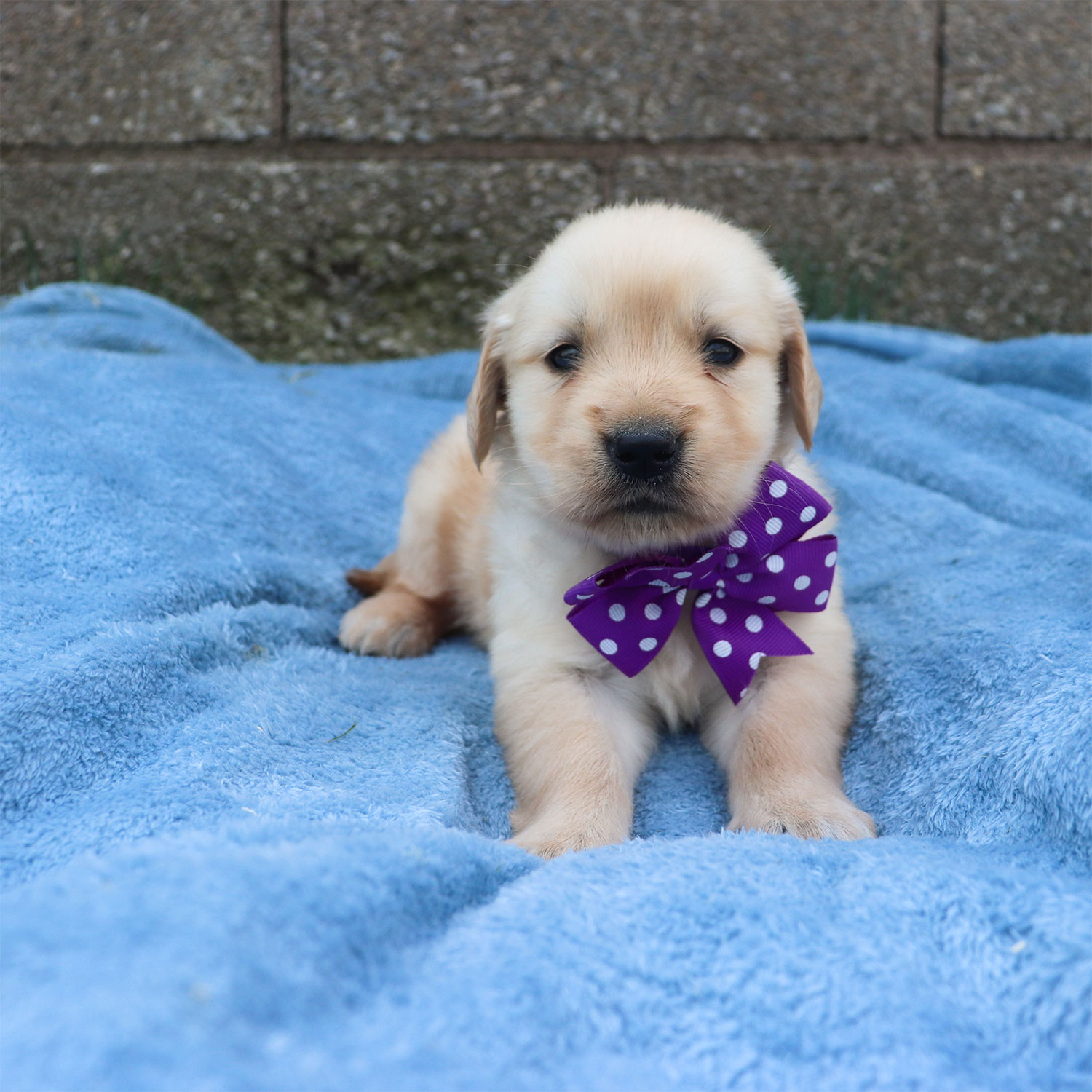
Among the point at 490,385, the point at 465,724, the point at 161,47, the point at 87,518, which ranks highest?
the point at 161,47

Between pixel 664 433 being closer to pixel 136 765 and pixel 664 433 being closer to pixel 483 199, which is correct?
pixel 136 765

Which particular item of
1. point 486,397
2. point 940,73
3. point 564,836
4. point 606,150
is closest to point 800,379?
point 486,397

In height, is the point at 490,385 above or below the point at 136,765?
above

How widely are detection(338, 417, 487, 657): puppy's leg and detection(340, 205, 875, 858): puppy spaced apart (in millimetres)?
451

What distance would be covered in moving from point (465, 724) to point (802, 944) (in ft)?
3.57

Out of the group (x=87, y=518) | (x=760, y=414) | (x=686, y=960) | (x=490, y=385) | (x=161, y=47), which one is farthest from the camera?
(x=161, y=47)

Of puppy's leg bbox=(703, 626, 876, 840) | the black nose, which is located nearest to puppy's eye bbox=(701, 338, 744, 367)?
the black nose

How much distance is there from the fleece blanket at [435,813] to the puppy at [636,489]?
0.13m

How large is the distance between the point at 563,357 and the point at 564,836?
1.02m

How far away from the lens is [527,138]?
178 inches

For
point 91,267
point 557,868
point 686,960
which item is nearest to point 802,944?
point 686,960

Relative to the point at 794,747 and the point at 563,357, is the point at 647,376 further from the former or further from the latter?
the point at 794,747

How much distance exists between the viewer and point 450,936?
1266mm

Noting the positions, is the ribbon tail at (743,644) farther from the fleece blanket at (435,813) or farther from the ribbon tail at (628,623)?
the fleece blanket at (435,813)
